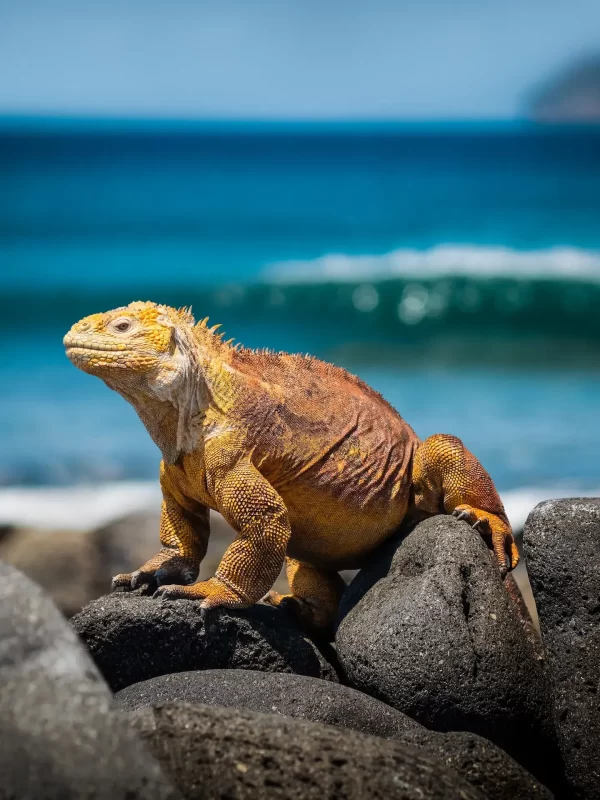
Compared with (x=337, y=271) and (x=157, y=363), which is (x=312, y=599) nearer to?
(x=157, y=363)

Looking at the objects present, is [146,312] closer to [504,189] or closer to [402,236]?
[402,236]

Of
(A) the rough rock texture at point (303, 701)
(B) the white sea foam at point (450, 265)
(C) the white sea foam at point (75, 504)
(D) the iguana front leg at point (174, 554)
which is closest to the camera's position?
(A) the rough rock texture at point (303, 701)

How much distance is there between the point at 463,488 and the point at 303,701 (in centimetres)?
153

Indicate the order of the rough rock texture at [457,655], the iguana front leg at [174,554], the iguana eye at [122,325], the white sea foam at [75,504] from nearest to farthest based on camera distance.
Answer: the rough rock texture at [457,655], the iguana eye at [122,325], the iguana front leg at [174,554], the white sea foam at [75,504]

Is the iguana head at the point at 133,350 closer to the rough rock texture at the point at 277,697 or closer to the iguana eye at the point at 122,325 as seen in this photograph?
the iguana eye at the point at 122,325

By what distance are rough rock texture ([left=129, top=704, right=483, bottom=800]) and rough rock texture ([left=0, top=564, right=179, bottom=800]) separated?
266mm

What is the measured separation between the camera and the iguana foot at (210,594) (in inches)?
204

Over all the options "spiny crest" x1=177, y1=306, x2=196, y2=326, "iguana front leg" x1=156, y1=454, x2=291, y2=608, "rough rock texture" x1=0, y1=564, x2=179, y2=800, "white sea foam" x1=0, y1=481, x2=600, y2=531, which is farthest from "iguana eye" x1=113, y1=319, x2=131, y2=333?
"white sea foam" x1=0, y1=481, x2=600, y2=531

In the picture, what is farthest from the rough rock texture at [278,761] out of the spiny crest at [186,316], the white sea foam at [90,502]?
the white sea foam at [90,502]

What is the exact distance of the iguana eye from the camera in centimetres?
511

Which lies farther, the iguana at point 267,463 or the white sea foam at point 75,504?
the white sea foam at point 75,504

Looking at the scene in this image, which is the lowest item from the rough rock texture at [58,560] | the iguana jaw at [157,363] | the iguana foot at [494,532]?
the rough rock texture at [58,560]

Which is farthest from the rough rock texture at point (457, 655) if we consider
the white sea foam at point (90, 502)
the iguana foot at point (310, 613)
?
the white sea foam at point (90, 502)

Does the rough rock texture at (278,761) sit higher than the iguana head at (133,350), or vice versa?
the iguana head at (133,350)
